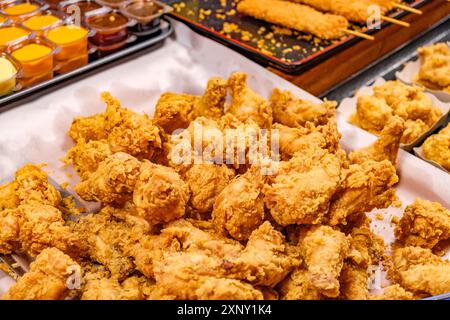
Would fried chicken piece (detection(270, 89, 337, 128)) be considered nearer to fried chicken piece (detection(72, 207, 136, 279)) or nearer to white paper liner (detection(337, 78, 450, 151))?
white paper liner (detection(337, 78, 450, 151))

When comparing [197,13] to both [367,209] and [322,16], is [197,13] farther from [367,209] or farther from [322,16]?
[367,209]

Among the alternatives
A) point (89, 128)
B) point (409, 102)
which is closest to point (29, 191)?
point (89, 128)

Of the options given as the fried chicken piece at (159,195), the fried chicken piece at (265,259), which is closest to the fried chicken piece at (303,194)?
the fried chicken piece at (265,259)

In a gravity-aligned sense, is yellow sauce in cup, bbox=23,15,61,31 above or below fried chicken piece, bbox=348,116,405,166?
above

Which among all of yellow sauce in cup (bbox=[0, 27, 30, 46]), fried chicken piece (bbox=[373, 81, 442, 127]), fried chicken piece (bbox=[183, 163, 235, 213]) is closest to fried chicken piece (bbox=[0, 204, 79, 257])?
fried chicken piece (bbox=[183, 163, 235, 213])

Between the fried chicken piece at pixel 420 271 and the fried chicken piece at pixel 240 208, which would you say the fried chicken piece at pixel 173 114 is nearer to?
the fried chicken piece at pixel 240 208

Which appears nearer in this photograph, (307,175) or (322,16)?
(307,175)

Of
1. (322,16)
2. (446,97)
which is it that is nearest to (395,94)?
(446,97)

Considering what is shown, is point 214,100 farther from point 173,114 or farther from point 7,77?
point 7,77
